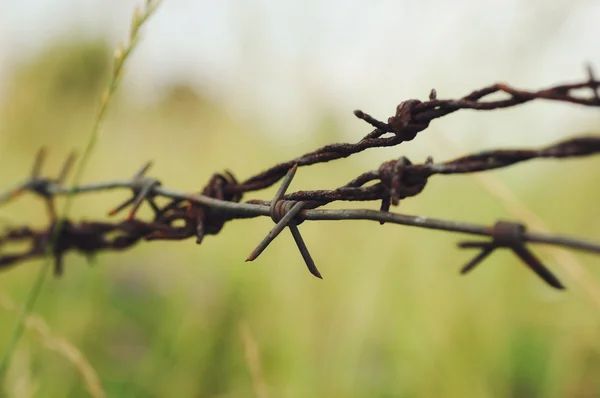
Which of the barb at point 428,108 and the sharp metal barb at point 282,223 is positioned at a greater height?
the barb at point 428,108

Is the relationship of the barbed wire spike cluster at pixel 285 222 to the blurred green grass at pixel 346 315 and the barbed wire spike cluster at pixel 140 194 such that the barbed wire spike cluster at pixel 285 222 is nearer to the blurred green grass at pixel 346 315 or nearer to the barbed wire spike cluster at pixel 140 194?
the barbed wire spike cluster at pixel 140 194

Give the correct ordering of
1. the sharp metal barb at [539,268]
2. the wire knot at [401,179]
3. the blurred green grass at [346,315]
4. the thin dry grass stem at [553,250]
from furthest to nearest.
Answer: the blurred green grass at [346,315] < the thin dry grass stem at [553,250] < the wire knot at [401,179] < the sharp metal barb at [539,268]

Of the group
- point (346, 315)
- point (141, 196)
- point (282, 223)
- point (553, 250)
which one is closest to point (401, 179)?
point (282, 223)

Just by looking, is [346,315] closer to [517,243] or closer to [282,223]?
[282,223]

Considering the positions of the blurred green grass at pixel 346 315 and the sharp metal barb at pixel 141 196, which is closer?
the sharp metal barb at pixel 141 196

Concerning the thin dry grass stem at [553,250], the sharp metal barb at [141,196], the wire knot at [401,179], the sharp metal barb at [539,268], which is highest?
the thin dry grass stem at [553,250]

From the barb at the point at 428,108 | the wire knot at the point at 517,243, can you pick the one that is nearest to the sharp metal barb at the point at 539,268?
the wire knot at the point at 517,243

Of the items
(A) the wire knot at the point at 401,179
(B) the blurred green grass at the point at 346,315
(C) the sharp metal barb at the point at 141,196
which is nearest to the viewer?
(A) the wire knot at the point at 401,179
